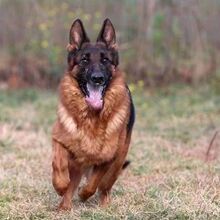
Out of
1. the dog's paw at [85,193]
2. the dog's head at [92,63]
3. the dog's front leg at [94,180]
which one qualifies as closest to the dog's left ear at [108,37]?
the dog's head at [92,63]

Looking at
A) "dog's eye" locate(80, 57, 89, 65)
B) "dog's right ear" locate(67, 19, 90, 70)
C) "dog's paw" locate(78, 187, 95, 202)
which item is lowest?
"dog's paw" locate(78, 187, 95, 202)

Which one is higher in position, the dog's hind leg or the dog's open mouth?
the dog's open mouth

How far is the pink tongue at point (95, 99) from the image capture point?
6.76 metres

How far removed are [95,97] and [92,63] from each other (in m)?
0.37

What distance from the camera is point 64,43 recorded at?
1864 centimetres

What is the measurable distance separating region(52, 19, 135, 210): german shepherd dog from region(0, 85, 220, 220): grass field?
35 centimetres

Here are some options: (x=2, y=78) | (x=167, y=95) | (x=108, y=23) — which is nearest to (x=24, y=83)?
(x=2, y=78)

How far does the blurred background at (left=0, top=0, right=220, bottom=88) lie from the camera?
1850 cm

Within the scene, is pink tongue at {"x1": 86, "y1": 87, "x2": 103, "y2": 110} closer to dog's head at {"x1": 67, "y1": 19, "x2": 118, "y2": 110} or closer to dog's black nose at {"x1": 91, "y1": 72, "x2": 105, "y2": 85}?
dog's head at {"x1": 67, "y1": 19, "x2": 118, "y2": 110}

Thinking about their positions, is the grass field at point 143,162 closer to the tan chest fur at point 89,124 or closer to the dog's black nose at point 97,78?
the tan chest fur at point 89,124

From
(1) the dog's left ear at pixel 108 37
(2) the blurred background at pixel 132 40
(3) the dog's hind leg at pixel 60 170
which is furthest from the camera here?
(2) the blurred background at pixel 132 40

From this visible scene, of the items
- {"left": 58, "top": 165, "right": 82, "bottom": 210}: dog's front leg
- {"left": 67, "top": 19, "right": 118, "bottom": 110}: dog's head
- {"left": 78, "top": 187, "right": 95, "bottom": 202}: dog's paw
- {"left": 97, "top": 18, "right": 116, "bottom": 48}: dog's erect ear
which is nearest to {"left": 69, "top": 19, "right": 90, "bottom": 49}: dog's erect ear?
{"left": 67, "top": 19, "right": 118, "bottom": 110}: dog's head

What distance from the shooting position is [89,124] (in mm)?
6742

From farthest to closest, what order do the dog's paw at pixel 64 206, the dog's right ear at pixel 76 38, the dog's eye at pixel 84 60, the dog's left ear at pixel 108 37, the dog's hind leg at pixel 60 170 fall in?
the dog's left ear at pixel 108 37
the dog's right ear at pixel 76 38
the dog's eye at pixel 84 60
the dog's paw at pixel 64 206
the dog's hind leg at pixel 60 170
